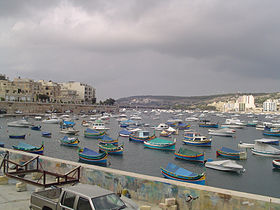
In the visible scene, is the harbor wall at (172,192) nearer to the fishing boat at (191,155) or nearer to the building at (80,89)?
the fishing boat at (191,155)

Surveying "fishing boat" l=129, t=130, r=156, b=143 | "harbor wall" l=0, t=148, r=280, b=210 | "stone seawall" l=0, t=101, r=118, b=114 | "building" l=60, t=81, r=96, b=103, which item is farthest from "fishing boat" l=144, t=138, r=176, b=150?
"building" l=60, t=81, r=96, b=103

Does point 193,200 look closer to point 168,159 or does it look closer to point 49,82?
point 168,159

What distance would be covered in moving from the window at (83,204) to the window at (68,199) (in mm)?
299

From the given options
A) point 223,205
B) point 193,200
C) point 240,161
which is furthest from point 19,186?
point 240,161

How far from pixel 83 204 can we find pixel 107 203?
0.67m

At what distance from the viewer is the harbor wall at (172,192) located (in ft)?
31.7

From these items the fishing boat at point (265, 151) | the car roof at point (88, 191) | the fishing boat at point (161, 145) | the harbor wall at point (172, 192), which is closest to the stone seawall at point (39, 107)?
the fishing boat at point (161, 145)

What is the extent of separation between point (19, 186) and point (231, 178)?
24.3 m

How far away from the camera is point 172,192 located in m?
11.1

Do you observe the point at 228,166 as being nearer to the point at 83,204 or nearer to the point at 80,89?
the point at 83,204

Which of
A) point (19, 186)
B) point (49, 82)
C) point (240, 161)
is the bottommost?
point (240, 161)

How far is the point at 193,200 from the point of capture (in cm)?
1059

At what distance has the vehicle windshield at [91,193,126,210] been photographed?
742 cm

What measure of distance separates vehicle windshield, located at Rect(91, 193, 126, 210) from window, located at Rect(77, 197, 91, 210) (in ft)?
0.63
